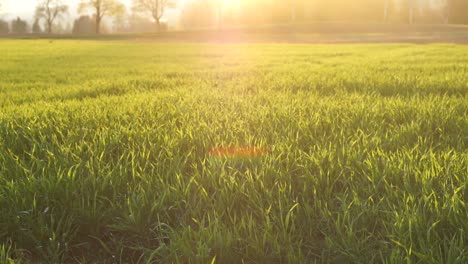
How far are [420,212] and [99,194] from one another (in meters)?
1.51

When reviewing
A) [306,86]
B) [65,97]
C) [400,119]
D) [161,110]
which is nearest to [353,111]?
[400,119]

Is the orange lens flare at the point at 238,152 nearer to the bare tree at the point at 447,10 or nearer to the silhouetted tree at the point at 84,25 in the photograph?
the bare tree at the point at 447,10

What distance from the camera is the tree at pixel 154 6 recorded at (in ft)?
238

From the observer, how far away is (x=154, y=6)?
73.4m

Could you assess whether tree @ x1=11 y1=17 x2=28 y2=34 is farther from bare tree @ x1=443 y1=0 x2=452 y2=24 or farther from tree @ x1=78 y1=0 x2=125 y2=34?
bare tree @ x1=443 y1=0 x2=452 y2=24

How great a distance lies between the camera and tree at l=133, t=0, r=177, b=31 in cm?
7256

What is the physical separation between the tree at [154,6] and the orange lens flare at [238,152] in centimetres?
7404

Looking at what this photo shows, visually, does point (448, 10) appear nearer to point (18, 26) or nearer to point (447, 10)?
point (447, 10)

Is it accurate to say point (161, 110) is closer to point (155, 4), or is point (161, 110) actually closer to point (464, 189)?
point (464, 189)

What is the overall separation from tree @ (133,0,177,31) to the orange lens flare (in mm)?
74043

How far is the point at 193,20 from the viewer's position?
380 feet

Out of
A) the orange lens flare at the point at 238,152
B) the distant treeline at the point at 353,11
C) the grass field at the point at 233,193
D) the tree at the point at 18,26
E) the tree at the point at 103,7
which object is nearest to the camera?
Result: the grass field at the point at 233,193

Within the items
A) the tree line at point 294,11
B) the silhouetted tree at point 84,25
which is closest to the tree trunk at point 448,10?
the tree line at point 294,11

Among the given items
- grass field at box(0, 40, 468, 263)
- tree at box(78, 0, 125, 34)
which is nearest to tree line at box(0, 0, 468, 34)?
tree at box(78, 0, 125, 34)
